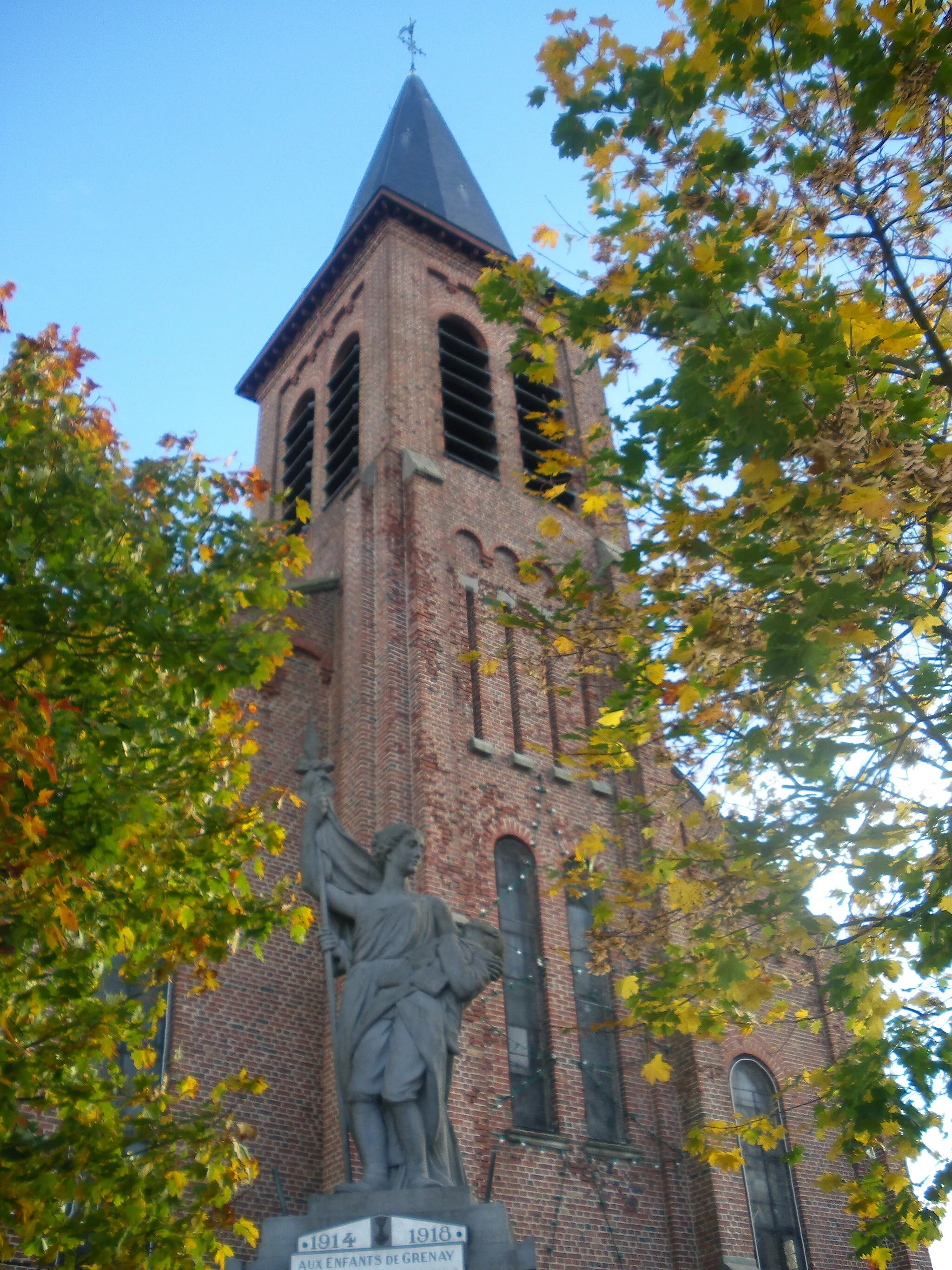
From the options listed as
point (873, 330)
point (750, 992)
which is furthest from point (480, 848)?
point (873, 330)

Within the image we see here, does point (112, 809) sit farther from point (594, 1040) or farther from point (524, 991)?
point (594, 1040)

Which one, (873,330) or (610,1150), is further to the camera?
(610,1150)

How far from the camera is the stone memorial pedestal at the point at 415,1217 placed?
641cm

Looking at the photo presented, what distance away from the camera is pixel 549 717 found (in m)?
17.4

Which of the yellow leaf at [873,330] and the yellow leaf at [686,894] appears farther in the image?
the yellow leaf at [686,894]

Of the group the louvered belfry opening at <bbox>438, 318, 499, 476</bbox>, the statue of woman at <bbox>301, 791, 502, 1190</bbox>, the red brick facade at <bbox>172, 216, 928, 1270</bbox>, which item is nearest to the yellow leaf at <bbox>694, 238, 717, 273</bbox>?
the statue of woman at <bbox>301, 791, 502, 1190</bbox>

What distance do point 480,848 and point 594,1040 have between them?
8.58ft

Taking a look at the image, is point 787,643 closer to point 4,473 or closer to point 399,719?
point 4,473

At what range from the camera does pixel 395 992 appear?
7.58 m

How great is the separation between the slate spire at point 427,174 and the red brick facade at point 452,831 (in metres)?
5.04

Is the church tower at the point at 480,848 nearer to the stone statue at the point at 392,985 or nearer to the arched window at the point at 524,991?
the arched window at the point at 524,991

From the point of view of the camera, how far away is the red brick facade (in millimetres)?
13070

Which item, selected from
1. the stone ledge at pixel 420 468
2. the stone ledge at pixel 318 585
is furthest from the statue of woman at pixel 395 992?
the stone ledge at pixel 420 468

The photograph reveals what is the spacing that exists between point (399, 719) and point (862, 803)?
893 cm
